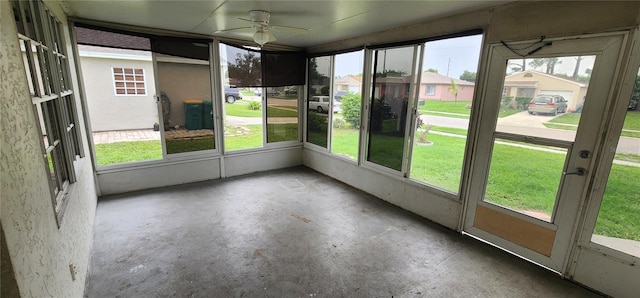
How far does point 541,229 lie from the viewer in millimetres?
2430

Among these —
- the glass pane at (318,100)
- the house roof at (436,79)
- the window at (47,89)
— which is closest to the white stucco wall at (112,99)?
the glass pane at (318,100)

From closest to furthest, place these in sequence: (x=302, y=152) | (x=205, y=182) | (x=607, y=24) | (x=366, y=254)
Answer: (x=607, y=24) → (x=366, y=254) → (x=205, y=182) → (x=302, y=152)

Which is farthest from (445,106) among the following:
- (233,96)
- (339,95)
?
(233,96)

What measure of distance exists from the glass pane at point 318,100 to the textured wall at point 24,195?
3.77m

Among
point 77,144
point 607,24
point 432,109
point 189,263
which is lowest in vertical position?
point 189,263

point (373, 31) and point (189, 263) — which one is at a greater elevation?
point (373, 31)

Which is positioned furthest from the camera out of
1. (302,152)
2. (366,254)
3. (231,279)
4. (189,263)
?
(302,152)

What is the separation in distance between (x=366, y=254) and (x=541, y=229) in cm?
156

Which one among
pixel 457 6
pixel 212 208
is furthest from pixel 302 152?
pixel 457 6

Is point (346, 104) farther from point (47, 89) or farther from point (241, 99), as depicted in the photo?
point (47, 89)

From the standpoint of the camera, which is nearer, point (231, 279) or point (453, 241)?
point (231, 279)

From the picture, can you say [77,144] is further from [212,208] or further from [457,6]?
[457,6]

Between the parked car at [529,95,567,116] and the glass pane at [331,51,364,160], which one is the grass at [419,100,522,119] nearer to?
the parked car at [529,95,567,116]

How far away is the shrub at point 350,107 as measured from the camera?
460cm
